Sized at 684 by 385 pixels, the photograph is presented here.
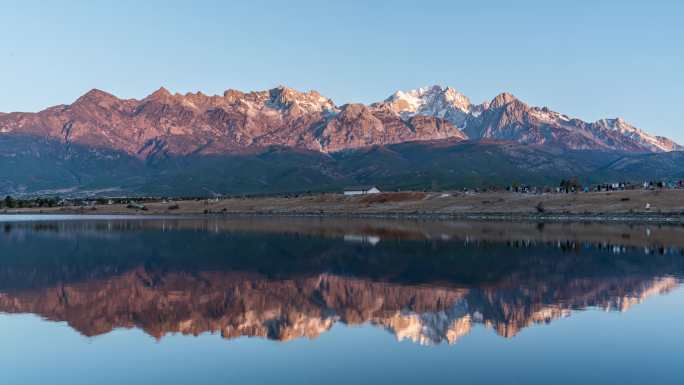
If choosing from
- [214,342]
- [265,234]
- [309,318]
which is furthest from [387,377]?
[265,234]

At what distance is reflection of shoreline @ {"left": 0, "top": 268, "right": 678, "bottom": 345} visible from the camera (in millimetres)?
37812

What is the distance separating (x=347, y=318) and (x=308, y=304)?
5.28 m

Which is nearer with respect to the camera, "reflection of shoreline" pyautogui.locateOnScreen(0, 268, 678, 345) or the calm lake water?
the calm lake water

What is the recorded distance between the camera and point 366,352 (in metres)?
31.9

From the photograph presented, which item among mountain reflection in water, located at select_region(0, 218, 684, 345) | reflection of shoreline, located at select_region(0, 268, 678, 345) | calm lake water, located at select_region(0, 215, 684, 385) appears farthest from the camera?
mountain reflection in water, located at select_region(0, 218, 684, 345)

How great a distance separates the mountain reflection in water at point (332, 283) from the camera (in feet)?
130

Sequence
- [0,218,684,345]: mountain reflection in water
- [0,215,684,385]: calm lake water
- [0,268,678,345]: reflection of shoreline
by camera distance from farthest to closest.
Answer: [0,218,684,345]: mountain reflection in water → [0,268,678,345]: reflection of shoreline → [0,215,684,385]: calm lake water

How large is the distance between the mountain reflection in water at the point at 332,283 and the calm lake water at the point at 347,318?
212 mm

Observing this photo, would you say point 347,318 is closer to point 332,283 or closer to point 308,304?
point 308,304

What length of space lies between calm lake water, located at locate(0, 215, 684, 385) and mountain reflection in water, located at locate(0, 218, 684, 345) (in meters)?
0.21

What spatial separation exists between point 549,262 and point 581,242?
27303 mm

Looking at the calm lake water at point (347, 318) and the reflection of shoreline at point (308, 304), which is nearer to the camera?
the calm lake water at point (347, 318)

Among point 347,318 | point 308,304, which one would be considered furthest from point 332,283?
point 347,318

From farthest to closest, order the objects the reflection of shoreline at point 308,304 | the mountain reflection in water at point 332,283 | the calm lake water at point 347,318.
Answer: the mountain reflection in water at point 332,283 → the reflection of shoreline at point 308,304 → the calm lake water at point 347,318
